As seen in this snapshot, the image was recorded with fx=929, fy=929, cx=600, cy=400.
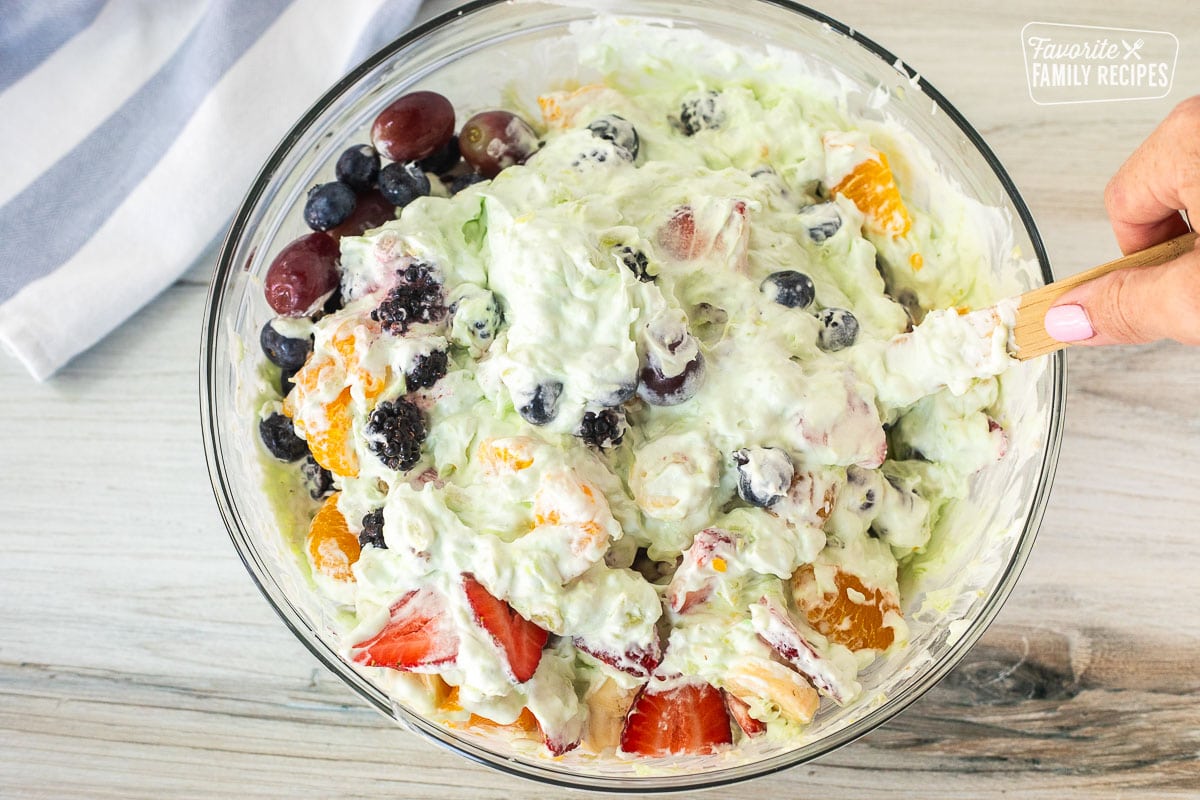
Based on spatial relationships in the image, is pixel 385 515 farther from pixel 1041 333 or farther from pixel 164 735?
pixel 1041 333

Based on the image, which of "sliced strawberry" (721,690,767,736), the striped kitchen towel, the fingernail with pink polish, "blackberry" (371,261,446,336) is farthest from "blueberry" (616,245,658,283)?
the striped kitchen towel

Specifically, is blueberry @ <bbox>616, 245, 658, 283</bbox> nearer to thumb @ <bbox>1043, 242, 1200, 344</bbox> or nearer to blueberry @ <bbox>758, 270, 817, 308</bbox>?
blueberry @ <bbox>758, 270, 817, 308</bbox>

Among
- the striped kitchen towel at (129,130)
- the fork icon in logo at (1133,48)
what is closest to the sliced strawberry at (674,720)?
the striped kitchen towel at (129,130)

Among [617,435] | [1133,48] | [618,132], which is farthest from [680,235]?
[1133,48]

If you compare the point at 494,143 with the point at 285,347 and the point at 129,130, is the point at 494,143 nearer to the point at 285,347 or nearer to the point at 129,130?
the point at 285,347

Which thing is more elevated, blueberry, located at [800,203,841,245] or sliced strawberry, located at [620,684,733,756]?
blueberry, located at [800,203,841,245]

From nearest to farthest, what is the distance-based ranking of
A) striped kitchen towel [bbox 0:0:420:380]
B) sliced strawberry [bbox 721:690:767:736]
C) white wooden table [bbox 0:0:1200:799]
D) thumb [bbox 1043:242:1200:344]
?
thumb [bbox 1043:242:1200:344] < sliced strawberry [bbox 721:690:767:736] < white wooden table [bbox 0:0:1200:799] < striped kitchen towel [bbox 0:0:420:380]

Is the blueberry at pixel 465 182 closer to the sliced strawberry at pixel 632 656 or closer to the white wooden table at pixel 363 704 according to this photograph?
the white wooden table at pixel 363 704
